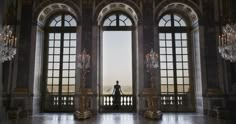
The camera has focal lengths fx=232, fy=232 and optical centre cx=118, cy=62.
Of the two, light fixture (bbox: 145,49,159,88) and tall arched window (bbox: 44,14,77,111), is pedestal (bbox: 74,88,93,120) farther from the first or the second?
light fixture (bbox: 145,49,159,88)

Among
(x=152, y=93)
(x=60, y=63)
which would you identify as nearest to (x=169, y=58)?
(x=152, y=93)

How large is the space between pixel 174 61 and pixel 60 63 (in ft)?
21.2

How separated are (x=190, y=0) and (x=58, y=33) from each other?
757 cm

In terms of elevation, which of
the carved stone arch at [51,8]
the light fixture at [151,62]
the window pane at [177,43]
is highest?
the carved stone arch at [51,8]

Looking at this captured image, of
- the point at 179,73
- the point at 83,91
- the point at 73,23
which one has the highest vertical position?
the point at 73,23

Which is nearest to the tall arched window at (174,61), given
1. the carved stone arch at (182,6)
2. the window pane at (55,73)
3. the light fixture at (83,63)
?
the carved stone arch at (182,6)

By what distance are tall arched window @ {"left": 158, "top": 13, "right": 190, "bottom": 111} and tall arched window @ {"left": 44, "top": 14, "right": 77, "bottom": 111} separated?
5.07 metres

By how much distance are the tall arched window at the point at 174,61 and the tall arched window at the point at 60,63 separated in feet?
16.6

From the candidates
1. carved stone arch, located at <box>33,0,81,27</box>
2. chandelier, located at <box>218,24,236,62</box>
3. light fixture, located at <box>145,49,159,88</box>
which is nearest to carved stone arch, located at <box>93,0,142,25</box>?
carved stone arch, located at <box>33,0,81,27</box>

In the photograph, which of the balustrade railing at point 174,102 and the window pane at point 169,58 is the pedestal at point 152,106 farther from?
the window pane at point 169,58

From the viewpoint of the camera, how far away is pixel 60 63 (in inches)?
520

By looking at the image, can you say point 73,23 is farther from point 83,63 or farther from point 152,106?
point 152,106

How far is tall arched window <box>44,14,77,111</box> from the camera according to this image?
42.6 ft

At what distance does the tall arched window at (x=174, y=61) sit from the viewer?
42.6ft
